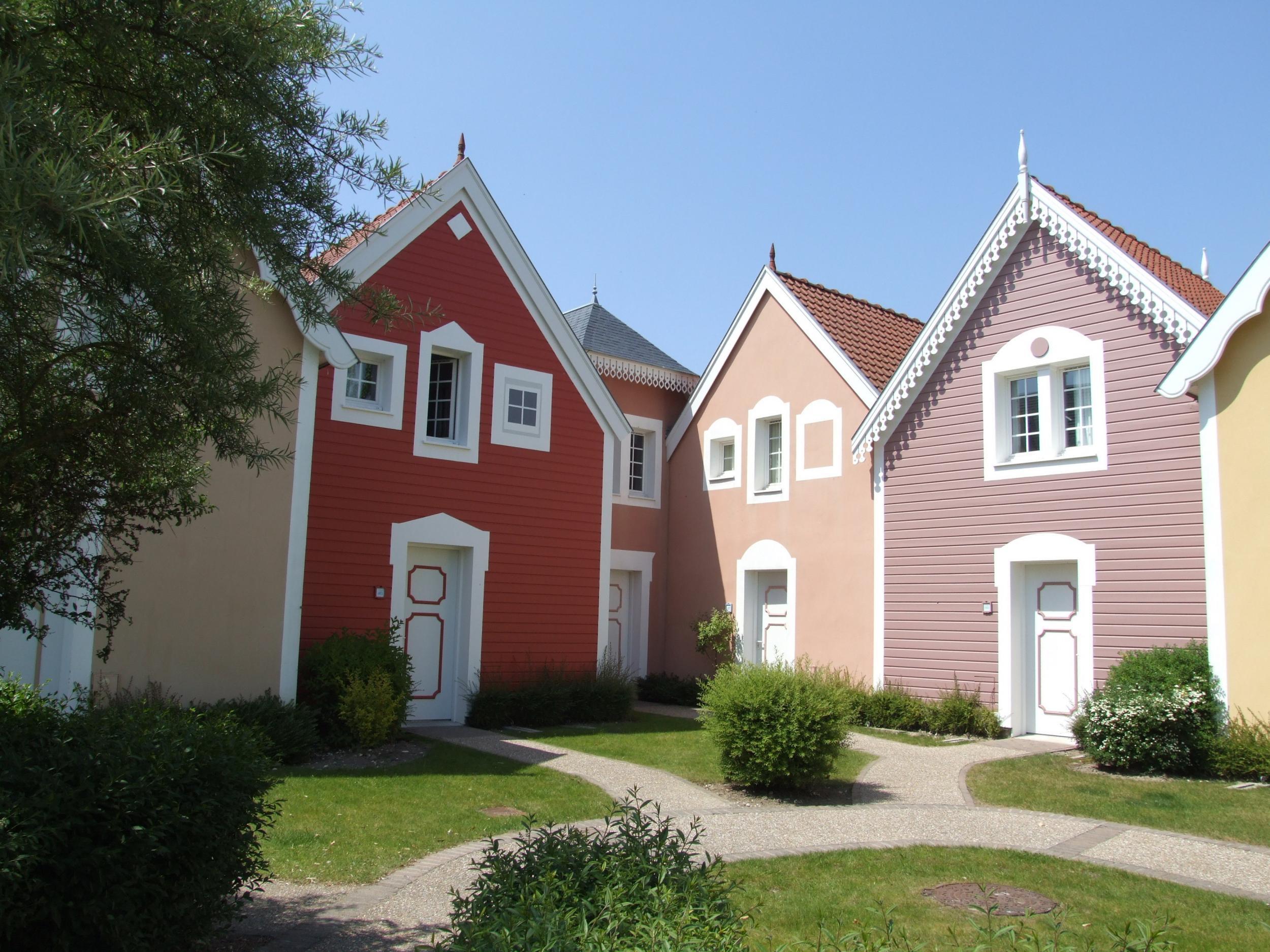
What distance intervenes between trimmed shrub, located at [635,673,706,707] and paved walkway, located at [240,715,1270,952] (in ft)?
21.2

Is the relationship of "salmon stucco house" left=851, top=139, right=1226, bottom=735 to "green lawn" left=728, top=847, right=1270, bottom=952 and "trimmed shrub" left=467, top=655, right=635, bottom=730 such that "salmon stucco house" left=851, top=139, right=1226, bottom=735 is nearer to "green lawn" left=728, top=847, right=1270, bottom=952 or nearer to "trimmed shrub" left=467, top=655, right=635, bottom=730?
"trimmed shrub" left=467, top=655, right=635, bottom=730

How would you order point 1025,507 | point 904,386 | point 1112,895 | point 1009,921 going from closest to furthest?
point 1009,921 → point 1112,895 → point 1025,507 → point 904,386

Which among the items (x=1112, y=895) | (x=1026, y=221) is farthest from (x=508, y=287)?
(x=1112, y=895)

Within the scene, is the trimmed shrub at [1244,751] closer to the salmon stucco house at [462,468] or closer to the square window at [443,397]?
the salmon stucco house at [462,468]

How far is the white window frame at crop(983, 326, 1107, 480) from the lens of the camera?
1438 cm

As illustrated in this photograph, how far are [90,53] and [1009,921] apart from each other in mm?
6983

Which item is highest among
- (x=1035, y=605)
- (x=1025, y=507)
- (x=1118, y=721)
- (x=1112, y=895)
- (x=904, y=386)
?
(x=904, y=386)

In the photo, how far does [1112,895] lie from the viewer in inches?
271

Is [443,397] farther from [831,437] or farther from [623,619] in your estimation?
[831,437]

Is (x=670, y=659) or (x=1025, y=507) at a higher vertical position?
(x=1025, y=507)

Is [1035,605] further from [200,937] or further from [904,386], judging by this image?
[200,937]

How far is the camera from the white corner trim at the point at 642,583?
19984mm

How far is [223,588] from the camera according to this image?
39.5ft

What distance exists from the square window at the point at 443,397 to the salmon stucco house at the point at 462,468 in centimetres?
3
